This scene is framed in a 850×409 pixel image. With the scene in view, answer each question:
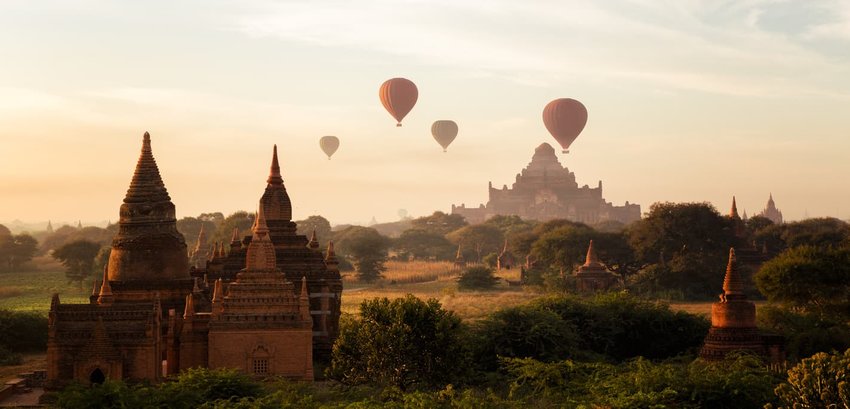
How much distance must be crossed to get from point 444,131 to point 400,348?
5489 inches

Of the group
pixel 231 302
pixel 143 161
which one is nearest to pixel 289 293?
pixel 231 302

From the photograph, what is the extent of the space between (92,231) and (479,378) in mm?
123059

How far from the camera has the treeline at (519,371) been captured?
29734 mm

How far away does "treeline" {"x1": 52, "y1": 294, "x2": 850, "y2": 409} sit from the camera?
29734mm

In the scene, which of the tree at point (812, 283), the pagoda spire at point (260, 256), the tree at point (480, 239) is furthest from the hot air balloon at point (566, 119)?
the pagoda spire at point (260, 256)

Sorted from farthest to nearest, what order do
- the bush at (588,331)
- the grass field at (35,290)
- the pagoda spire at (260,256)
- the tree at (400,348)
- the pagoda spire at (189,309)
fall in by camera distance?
the grass field at (35,290) < the bush at (588,331) < the pagoda spire at (260,256) < the pagoda spire at (189,309) < the tree at (400,348)

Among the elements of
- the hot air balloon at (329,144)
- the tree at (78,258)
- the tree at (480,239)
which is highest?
the hot air balloon at (329,144)

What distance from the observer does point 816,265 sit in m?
54.6

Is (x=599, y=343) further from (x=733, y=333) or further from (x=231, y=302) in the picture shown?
(x=231, y=302)

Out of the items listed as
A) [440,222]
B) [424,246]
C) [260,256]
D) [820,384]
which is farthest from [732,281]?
[440,222]

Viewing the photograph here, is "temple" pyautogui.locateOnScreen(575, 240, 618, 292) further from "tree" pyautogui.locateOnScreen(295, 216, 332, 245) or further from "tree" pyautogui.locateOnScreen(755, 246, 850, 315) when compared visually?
"tree" pyautogui.locateOnScreen(295, 216, 332, 245)

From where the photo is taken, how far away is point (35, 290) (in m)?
94.1

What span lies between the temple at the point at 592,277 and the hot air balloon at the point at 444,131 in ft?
325

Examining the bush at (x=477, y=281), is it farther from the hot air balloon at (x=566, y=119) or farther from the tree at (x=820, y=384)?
the hot air balloon at (x=566, y=119)
